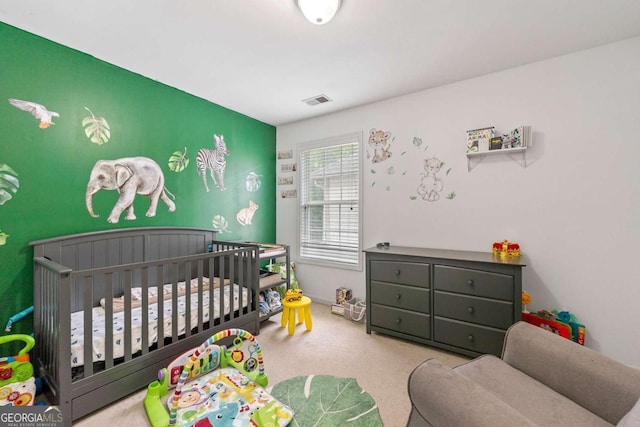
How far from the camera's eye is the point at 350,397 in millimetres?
1797

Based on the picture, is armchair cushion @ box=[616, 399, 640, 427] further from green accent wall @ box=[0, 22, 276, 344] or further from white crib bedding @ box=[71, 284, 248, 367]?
green accent wall @ box=[0, 22, 276, 344]

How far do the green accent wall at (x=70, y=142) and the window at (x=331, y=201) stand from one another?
4.18 ft

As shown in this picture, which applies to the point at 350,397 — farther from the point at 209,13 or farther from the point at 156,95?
the point at 156,95

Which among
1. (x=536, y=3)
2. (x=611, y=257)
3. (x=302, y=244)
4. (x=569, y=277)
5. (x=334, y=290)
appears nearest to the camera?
(x=536, y=3)

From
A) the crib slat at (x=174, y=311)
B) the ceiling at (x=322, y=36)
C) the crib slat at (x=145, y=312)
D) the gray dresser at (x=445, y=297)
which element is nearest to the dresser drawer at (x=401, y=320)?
the gray dresser at (x=445, y=297)

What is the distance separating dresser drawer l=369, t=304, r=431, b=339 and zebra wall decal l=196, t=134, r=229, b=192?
2248mm

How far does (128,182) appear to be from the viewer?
8.14 feet

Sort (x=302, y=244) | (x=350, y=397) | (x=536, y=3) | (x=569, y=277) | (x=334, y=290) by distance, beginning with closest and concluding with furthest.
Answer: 1. (x=536, y=3)
2. (x=350, y=397)
3. (x=569, y=277)
4. (x=334, y=290)
5. (x=302, y=244)

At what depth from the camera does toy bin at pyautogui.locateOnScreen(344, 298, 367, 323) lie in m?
3.02

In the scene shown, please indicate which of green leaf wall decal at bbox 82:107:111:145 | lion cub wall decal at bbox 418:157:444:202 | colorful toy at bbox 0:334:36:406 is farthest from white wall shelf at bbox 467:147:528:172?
colorful toy at bbox 0:334:36:406

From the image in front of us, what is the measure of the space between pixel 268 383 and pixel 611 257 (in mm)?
2743

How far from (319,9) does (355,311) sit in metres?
2.74

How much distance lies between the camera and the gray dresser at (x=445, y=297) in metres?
2.12

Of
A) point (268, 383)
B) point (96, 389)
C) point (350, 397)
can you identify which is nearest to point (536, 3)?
point (350, 397)
